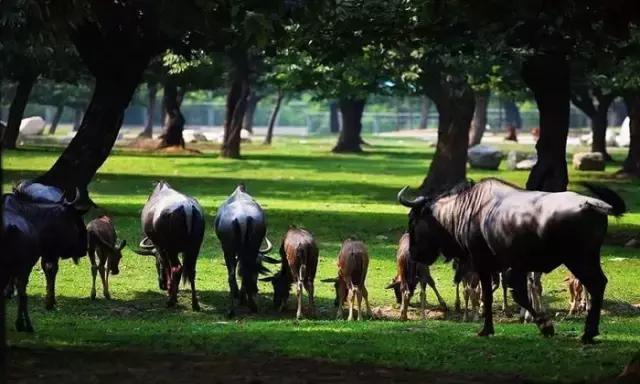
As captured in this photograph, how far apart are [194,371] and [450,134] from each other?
1015 inches

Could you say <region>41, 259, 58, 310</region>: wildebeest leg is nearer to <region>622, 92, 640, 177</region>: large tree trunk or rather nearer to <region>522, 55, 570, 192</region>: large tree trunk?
<region>522, 55, 570, 192</region>: large tree trunk

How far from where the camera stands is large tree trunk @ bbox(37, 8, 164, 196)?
23969 millimetres

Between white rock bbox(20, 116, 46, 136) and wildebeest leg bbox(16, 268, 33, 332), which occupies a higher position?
wildebeest leg bbox(16, 268, 33, 332)

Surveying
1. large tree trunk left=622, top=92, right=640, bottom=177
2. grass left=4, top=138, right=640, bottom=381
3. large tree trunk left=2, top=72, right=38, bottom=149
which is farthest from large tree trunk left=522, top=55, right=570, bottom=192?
large tree trunk left=2, top=72, right=38, bottom=149

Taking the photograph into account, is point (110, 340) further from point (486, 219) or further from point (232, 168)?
point (232, 168)

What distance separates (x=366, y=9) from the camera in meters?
22.8

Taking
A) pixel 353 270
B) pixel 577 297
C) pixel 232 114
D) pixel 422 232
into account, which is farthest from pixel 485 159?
pixel 422 232

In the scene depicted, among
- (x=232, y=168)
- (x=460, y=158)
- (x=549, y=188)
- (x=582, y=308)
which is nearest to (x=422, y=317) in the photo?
(x=582, y=308)

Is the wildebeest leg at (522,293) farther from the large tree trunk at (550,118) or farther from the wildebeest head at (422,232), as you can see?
the large tree trunk at (550,118)

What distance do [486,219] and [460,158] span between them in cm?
2297

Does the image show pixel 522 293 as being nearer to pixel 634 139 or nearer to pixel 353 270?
pixel 353 270

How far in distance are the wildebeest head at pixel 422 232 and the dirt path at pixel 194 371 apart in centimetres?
324

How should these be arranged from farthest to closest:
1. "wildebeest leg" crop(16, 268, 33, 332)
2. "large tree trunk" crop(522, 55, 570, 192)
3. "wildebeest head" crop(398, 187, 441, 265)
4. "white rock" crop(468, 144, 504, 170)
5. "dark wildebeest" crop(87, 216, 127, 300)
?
"white rock" crop(468, 144, 504, 170) → "large tree trunk" crop(522, 55, 570, 192) → "dark wildebeest" crop(87, 216, 127, 300) → "wildebeest head" crop(398, 187, 441, 265) → "wildebeest leg" crop(16, 268, 33, 332)

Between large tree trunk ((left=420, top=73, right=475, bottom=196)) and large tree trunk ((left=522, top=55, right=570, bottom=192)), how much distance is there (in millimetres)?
11210
